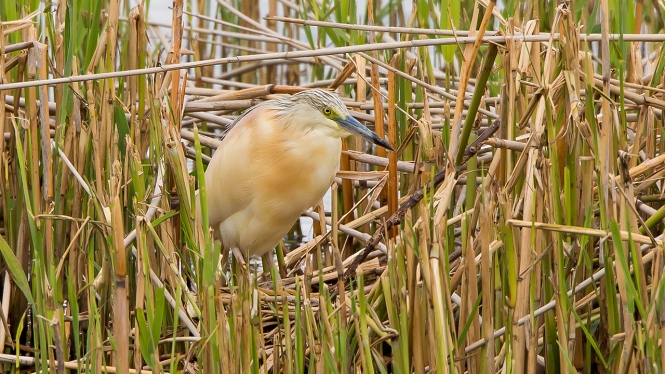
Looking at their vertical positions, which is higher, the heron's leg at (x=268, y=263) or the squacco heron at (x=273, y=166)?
the squacco heron at (x=273, y=166)

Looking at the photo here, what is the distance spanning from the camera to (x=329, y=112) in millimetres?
2371

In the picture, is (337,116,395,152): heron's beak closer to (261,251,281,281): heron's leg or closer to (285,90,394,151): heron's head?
(285,90,394,151): heron's head

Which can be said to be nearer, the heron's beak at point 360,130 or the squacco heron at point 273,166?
the heron's beak at point 360,130

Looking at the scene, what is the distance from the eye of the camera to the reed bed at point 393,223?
1.64 m

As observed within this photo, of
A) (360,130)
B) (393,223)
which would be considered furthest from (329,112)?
(393,223)

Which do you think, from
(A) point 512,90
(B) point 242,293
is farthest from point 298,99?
(B) point 242,293

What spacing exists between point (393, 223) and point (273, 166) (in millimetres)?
627

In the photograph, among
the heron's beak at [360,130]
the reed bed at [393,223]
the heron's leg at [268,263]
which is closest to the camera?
the reed bed at [393,223]

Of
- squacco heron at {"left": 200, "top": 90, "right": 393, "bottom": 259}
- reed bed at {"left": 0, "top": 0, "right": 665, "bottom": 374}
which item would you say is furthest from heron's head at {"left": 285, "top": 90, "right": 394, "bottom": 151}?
reed bed at {"left": 0, "top": 0, "right": 665, "bottom": 374}

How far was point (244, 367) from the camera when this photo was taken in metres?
1.65

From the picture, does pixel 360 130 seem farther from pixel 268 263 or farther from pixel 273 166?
pixel 268 263

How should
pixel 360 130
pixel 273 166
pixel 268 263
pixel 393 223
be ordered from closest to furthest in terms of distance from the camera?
pixel 393 223 < pixel 360 130 < pixel 273 166 < pixel 268 263

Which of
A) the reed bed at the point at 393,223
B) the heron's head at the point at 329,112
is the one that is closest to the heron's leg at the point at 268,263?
the reed bed at the point at 393,223

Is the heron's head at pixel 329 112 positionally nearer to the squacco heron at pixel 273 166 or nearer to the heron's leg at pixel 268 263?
the squacco heron at pixel 273 166
